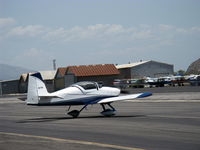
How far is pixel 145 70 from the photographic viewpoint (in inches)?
4294

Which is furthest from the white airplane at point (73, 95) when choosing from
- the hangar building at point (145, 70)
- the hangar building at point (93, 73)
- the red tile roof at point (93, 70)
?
the hangar building at point (145, 70)

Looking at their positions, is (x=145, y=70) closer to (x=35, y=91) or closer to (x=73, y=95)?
(x=73, y=95)

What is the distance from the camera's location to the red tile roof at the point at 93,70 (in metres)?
89.5

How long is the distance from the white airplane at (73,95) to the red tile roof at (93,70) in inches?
2649

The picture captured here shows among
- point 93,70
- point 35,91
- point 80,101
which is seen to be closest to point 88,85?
point 80,101

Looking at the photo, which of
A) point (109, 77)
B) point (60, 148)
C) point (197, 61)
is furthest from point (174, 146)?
point (197, 61)

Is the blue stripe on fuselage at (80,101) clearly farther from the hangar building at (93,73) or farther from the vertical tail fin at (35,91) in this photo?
the hangar building at (93,73)

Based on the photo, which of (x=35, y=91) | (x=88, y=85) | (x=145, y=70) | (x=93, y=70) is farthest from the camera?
(x=145, y=70)

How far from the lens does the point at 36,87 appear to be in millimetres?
20000

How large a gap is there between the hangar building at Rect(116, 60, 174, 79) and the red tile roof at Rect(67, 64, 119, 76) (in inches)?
466

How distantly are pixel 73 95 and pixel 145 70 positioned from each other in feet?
295

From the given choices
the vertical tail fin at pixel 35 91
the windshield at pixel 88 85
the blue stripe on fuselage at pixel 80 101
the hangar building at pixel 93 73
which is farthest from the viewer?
the hangar building at pixel 93 73

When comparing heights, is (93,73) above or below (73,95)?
above

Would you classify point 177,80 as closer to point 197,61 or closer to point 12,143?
point 12,143
